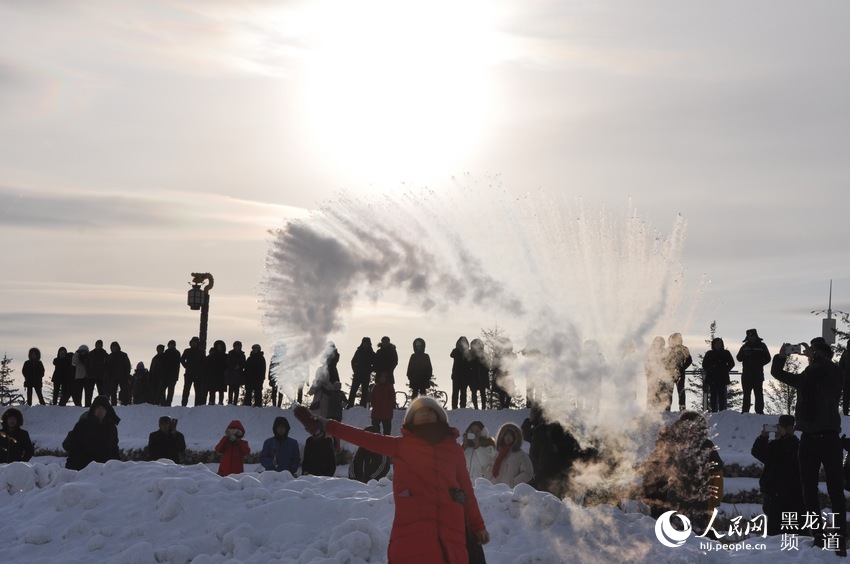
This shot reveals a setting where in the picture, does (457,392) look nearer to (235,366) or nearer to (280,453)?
(235,366)

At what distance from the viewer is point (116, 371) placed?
32250mm

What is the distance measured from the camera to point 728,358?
27.0m

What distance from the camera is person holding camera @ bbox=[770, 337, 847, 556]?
13.9 m

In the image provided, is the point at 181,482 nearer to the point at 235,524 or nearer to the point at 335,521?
the point at 235,524

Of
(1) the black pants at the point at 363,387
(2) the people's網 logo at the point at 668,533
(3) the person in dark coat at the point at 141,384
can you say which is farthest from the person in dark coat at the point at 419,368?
(2) the people's網 logo at the point at 668,533

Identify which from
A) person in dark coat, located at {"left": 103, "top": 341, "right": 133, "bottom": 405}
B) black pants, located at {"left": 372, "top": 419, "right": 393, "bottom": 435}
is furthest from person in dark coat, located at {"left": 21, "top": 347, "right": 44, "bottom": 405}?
black pants, located at {"left": 372, "top": 419, "right": 393, "bottom": 435}

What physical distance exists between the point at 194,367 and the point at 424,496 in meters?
22.6

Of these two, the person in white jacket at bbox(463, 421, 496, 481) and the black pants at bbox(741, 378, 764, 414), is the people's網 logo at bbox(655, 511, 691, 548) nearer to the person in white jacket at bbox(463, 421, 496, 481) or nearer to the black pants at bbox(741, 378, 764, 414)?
the person in white jacket at bbox(463, 421, 496, 481)

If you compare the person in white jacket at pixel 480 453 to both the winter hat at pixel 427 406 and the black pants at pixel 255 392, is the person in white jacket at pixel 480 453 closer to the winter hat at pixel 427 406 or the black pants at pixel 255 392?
the winter hat at pixel 427 406

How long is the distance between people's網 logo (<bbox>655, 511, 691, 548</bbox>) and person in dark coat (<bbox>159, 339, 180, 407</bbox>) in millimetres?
19948

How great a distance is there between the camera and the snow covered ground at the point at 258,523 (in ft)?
42.3

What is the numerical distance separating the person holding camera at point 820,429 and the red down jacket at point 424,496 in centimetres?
582

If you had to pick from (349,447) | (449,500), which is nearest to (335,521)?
(449,500)

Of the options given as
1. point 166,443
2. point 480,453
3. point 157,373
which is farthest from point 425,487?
point 157,373
